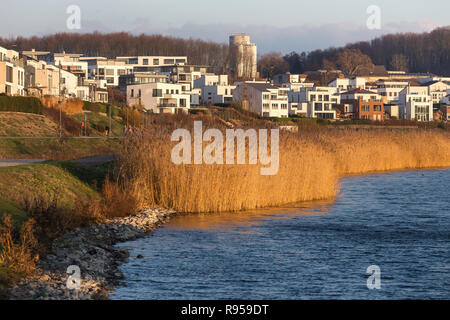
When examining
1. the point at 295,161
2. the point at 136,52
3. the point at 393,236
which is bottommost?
the point at 393,236

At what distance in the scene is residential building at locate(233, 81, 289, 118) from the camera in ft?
361

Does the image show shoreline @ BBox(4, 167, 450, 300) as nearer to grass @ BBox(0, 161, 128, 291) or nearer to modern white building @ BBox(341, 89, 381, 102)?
grass @ BBox(0, 161, 128, 291)

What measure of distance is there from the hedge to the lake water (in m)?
31.0

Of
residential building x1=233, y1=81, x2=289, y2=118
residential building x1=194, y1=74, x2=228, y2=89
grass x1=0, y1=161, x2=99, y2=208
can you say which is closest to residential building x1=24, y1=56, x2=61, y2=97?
residential building x1=233, y1=81, x2=289, y2=118

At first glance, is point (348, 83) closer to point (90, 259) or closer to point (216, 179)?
point (216, 179)

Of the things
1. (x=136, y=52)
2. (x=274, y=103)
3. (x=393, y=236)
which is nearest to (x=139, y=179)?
(x=393, y=236)

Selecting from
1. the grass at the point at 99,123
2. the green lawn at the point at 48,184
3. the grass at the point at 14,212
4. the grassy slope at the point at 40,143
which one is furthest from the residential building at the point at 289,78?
the grass at the point at 14,212

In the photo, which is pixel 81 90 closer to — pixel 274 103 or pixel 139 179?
pixel 274 103

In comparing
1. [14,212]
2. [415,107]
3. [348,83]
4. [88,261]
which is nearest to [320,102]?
[415,107]

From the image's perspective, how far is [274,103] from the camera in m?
112

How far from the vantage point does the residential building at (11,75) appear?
6838cm

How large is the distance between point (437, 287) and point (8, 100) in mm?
42863

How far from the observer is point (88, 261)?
692 inches

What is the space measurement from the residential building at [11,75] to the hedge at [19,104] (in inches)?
545
